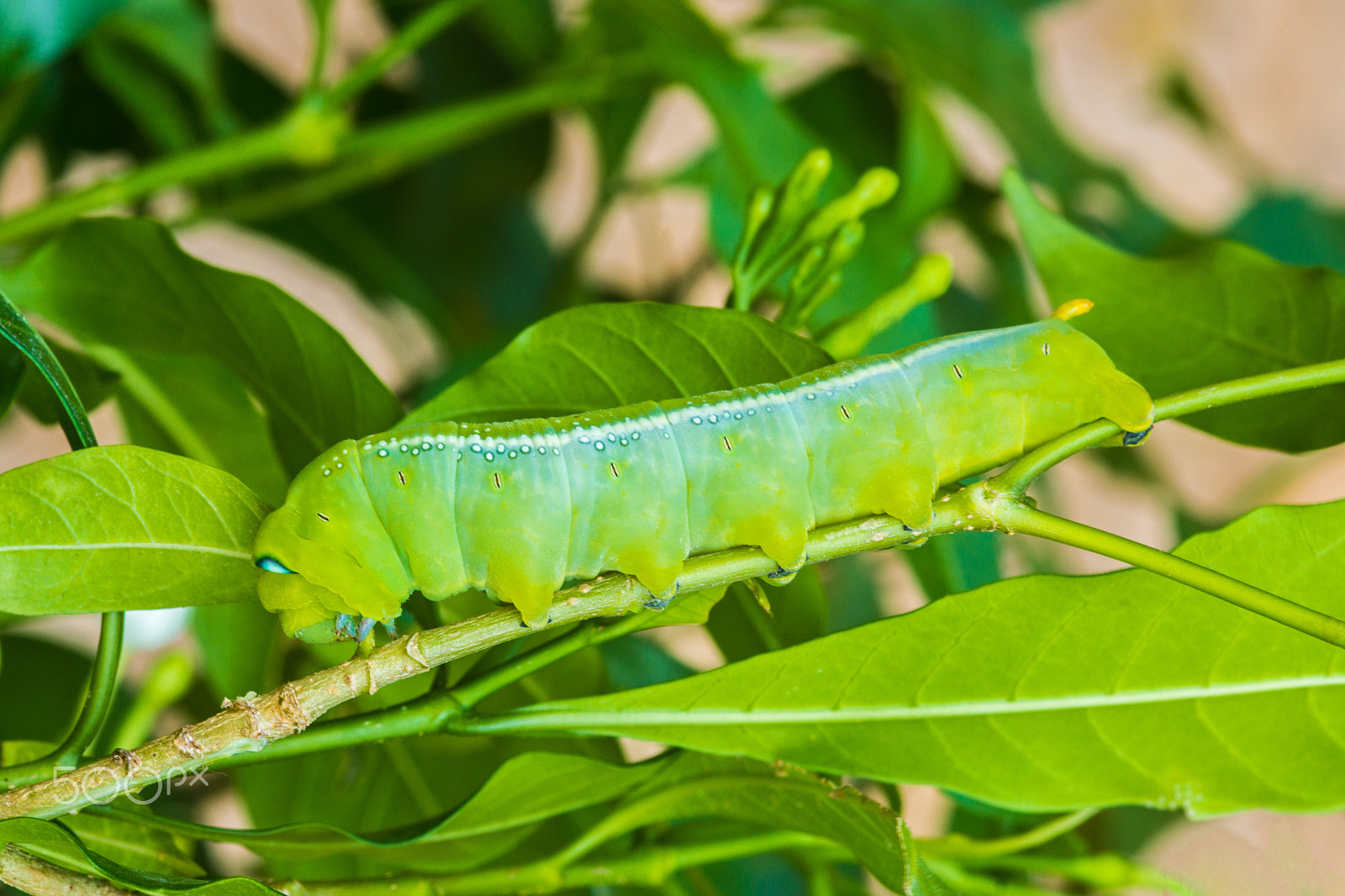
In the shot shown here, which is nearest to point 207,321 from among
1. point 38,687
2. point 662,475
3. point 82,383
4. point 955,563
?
point 82,383

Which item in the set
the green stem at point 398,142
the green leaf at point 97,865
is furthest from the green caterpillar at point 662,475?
the green stem at point 398,142

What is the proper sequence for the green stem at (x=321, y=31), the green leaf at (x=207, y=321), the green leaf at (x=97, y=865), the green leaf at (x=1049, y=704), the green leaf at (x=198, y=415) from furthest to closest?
the green stem at (x=321, y=31), the green leaf at (x=198, y=415), the green leaf at (x=207, y=321), the green leaf at (x=1049, y=704), the green leaf at (x=97, y=865)

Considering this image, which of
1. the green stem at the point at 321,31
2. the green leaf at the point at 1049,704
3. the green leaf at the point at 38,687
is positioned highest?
the green stem at the point at 321,31

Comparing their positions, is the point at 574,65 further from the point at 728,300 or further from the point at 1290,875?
the point at 1290,875

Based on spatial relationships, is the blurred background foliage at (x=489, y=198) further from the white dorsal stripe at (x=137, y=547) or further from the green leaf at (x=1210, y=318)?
the white dorsal stripe at (x=137, y=547)

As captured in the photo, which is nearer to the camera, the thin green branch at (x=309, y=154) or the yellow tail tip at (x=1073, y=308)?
the yellow tail tip at (x=1073, y=308)

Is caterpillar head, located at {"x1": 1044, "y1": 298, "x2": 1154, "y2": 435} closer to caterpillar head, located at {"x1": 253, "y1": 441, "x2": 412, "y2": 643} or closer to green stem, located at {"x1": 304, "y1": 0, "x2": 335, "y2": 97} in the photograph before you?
caterpillar head, located at {"x1": 253, "y1": 441, "x2": 412, "y2": 643}

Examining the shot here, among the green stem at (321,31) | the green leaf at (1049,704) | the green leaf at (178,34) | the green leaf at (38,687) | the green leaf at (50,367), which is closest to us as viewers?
the green leaf at (50,367)
